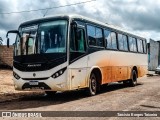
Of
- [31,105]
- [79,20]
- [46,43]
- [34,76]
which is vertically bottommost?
[31,105]

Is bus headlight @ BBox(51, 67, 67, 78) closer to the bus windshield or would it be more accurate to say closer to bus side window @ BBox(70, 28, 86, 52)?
the bus windshield

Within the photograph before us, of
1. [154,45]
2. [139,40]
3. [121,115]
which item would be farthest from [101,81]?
[154,45]

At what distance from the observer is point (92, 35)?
1628 cm

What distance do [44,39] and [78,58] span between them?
1507 millimetres

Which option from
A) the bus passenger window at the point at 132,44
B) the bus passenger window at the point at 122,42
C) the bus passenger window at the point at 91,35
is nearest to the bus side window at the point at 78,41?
the bus passenger window at the point at 91,35

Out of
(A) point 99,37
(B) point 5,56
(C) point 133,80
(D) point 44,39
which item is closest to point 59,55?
(D) point 44,39

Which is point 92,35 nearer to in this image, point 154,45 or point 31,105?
point 31,105

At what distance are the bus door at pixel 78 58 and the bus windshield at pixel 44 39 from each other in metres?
0.40

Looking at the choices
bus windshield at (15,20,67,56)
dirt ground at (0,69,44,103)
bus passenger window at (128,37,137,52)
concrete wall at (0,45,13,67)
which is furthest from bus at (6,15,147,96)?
concrete wall at (0,45,13,67)

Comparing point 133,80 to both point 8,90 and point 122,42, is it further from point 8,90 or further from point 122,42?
point 8,90

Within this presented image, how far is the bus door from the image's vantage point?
14125mm

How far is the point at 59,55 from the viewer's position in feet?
45.1

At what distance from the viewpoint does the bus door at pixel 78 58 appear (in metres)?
14.1

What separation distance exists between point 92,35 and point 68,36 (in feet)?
8.42
